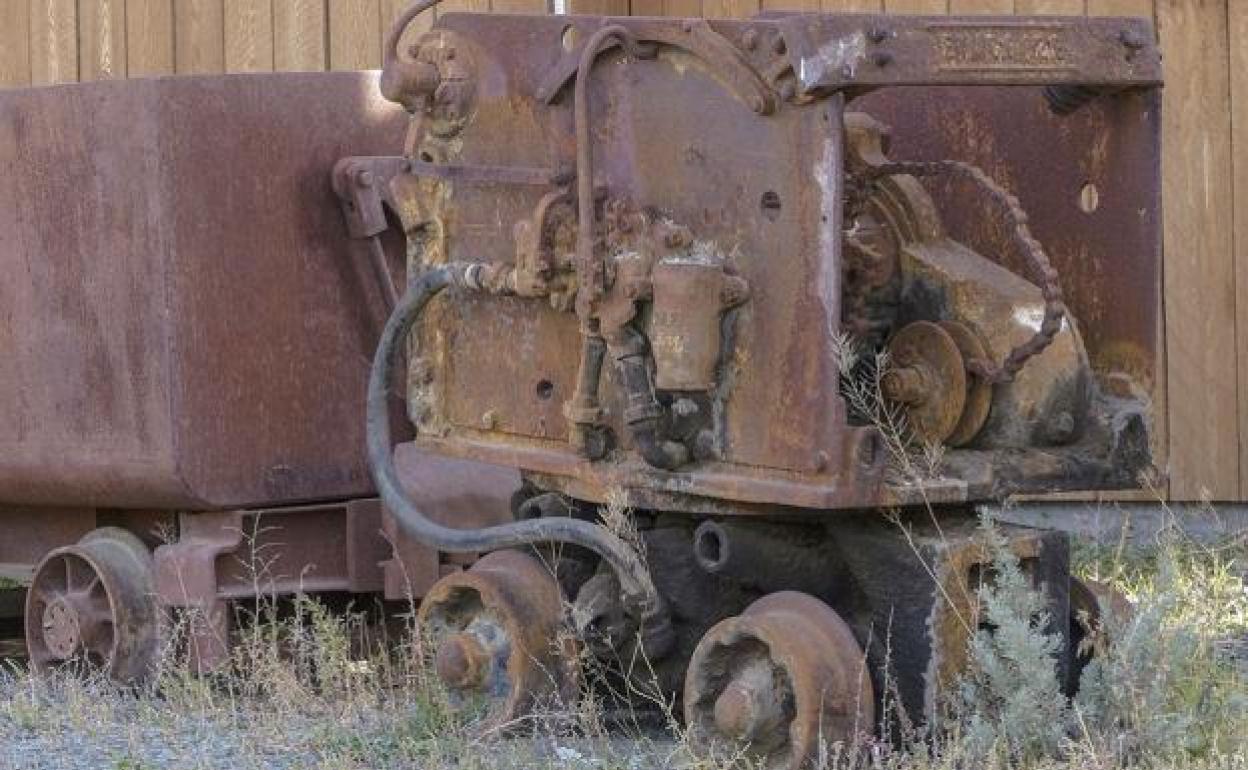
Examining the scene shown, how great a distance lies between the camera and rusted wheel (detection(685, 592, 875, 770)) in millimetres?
5023

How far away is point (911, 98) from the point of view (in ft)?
19.9

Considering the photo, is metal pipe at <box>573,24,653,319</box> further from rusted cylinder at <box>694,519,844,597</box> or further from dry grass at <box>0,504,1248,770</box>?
dry grass at <box>0,504,1248,770</box>

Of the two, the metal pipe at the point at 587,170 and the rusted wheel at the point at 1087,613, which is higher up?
the metal pipe at the point at 587,170

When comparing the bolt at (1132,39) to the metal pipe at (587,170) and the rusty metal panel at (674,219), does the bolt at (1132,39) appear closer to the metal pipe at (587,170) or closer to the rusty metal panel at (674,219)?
the rusty metal panel at (674,219)

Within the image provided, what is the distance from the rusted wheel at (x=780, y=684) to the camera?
198 inches

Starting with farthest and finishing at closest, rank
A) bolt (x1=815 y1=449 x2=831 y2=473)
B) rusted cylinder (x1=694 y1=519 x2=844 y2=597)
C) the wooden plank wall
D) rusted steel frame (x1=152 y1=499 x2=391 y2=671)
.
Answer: the wooden plank wall < rusted steel frame (x1=152 y1=499 x2=391 y2=671) < rusted cylinder (x1=694 y1=519 x2=844 y2=597) < bolt (x1=815 y1=449 x2=831 y2=473)

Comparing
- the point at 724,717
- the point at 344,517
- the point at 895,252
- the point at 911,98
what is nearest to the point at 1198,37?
the point at 911,98

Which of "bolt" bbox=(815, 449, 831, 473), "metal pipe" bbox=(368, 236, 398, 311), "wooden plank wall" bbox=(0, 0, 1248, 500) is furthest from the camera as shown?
"wooden plank wall" bbox=(0, 0, 1248, 500)

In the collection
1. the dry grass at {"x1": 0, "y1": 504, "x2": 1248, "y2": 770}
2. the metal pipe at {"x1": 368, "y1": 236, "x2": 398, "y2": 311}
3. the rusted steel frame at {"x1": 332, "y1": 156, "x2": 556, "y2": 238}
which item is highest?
the rusted steel frame at {"x1": 332, "y1": 156, "x2": 556, "y2": 238}

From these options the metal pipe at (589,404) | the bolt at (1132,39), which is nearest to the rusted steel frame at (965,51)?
the bolt at (1132,39)

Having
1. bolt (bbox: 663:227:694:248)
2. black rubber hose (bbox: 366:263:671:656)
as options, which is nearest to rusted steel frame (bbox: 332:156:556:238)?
black rubber hose (bbox: 366:263:671:656)

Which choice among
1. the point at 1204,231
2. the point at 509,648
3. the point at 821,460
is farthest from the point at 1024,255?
the point at 1204,231

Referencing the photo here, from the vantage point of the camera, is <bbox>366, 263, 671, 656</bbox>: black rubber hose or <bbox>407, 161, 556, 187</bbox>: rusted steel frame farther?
<bbox>407, 161, 556, 187</bbox>: rusted steel frame

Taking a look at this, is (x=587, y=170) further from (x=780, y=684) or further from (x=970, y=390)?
(x=780, y=684)
